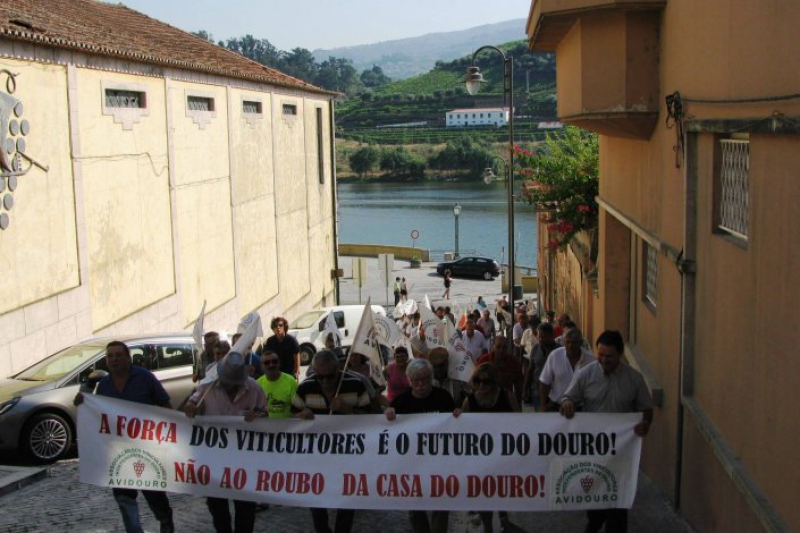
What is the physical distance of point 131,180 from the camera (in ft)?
65.4

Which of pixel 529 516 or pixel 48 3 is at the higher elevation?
pixel 48 3

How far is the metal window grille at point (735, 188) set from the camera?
7.01 metres

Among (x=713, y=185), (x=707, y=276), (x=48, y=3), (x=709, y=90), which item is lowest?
(x=707, y=276)

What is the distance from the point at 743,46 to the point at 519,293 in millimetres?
28479

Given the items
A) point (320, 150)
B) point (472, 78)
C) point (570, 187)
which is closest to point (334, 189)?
point (320, 150)

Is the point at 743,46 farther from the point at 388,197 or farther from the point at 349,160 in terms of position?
the point at 349,160

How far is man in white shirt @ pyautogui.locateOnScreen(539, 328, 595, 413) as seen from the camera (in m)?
8.48

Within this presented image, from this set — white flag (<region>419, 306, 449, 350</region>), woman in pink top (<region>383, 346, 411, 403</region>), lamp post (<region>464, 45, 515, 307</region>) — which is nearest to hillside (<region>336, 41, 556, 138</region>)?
lamp post (<region>464, 45, 515, 307</region>)

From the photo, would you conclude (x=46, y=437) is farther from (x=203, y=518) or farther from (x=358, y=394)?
(x=358, y=394)

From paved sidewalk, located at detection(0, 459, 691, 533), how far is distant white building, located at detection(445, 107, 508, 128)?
146381mm

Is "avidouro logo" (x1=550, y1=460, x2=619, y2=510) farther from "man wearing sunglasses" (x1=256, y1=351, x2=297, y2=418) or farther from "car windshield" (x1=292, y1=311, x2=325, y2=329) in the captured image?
"car windshield" (x1=292, y1=311, x2=325, y2=329)

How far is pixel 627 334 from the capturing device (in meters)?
13.9

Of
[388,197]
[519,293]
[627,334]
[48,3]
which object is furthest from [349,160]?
[627,334]

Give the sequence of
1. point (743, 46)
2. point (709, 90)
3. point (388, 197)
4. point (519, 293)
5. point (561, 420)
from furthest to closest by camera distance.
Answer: point (388, 197) < point (519, 293) < point (709, 90) < point (561, 420) < point (743, 46)
